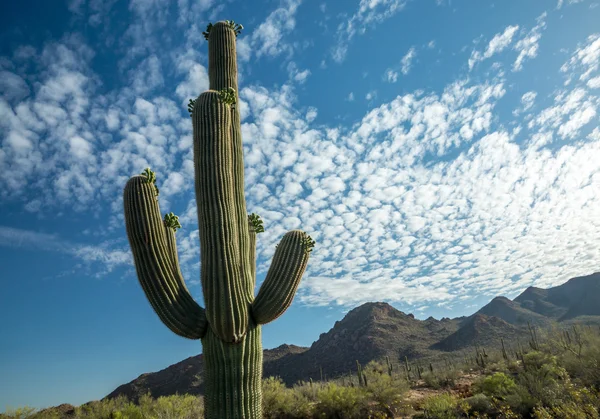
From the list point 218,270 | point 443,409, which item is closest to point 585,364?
point 443,409

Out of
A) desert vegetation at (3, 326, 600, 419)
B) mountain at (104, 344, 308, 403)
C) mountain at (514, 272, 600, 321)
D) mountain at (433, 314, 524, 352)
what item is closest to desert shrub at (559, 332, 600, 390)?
desert vegetation at (3, 326, 600, 419)

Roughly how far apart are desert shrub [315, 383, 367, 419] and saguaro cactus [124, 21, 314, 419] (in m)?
7.68

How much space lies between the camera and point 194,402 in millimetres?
14633

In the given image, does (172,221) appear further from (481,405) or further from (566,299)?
(566,299)

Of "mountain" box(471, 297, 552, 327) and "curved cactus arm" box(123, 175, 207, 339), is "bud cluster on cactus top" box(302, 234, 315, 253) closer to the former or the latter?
"curved cactus arm" box(123, 175, 207, 339)

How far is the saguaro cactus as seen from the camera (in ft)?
21.1

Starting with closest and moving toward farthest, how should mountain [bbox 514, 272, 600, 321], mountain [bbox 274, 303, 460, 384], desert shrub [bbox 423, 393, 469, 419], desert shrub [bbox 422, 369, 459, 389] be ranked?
desert shrub [bbox 423, 393, 469, 419] < desert shrub [bbox 422, 369, 459, 389] < mountain [bbox 274, 303, 460, 384] < mountain [bbox 514, 272, 600, 321]

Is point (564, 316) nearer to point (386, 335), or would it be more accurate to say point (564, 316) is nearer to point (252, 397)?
point (386, 335)

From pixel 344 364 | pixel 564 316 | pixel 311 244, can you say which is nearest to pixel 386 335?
pixel 344 364

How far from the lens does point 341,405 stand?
43.4 ft

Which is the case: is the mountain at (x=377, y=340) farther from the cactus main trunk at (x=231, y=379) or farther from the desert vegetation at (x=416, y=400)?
the cactus main trunk at (x=231, y=379)

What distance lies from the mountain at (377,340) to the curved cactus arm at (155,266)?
35138mm

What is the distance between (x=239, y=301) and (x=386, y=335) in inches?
2100

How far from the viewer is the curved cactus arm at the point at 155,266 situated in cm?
673
